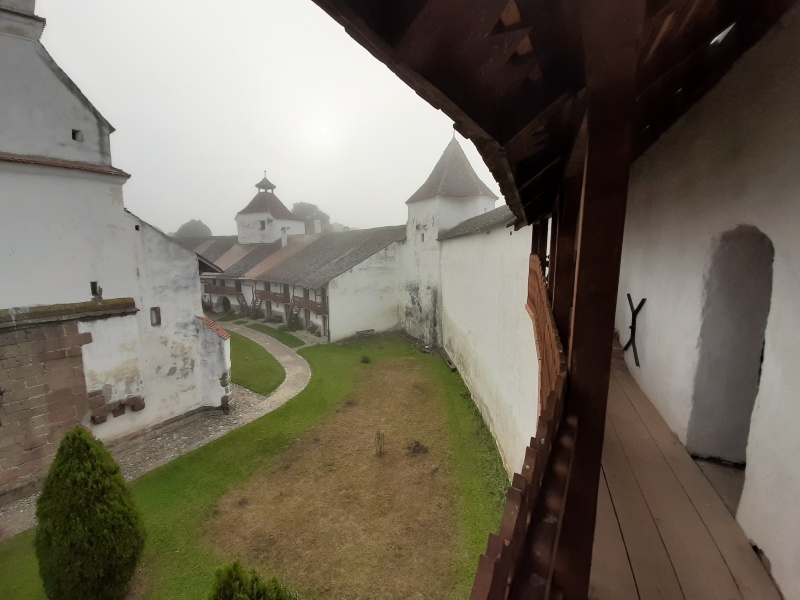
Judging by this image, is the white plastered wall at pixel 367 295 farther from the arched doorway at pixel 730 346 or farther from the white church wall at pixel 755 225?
the arched doorway at pixel 730 346

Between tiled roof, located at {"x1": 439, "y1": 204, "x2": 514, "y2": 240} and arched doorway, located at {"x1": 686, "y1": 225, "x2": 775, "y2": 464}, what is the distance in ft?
13.9

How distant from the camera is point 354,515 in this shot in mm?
8406

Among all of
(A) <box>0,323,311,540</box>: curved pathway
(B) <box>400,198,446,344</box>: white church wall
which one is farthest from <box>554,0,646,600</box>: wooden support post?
(B) <box>400,198,446,344</box>: white church wall

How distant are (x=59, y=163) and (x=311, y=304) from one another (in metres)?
14.7

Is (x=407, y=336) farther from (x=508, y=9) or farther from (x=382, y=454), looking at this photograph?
(x=508, y=9)

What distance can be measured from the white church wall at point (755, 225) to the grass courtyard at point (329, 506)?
5770 mm

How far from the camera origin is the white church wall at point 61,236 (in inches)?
324

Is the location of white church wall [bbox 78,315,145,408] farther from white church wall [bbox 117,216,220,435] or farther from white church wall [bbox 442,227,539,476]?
white church wall [bbox 442,227,539,476]

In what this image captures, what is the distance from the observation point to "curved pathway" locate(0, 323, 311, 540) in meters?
8.32

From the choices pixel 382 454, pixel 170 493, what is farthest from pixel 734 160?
pixel 170 493

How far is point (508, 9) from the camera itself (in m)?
1.14

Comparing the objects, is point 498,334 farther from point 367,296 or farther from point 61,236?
point 367,296

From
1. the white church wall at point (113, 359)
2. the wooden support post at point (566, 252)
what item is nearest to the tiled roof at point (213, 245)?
the white church wall at point (113, 359)

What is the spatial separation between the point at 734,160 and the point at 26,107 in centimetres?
1208
